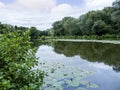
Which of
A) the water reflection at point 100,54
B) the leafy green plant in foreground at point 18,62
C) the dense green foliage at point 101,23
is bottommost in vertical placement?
the water reflection at point 100,54

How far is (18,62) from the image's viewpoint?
2.88 metres

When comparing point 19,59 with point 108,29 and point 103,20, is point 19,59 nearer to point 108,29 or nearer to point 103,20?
point 108,29

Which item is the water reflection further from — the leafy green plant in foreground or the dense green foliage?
the dense green foliage

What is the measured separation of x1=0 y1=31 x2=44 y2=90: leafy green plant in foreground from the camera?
2.70 metres

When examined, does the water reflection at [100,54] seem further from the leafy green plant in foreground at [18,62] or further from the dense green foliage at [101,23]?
the dense green foliage at [101,23]

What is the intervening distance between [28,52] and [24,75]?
44 centimetres

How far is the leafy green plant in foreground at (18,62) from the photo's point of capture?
2695 mm

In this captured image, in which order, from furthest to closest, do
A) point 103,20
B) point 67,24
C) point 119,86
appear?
point 67,24
point 103,20
point 119,86

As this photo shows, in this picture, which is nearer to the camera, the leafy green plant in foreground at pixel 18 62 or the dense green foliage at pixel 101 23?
the leafy green plant in foreground at pixel 18 62

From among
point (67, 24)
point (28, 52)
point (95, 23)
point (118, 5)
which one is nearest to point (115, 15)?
point (118, 5)

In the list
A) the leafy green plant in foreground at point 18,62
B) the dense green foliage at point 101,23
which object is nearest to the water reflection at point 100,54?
A: the leafy green plant in foreground at point 18,62

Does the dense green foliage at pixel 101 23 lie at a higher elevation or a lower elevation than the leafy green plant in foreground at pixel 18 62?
higher

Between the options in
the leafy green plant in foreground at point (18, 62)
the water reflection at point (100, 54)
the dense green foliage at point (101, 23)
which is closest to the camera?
the leafy green plant in foreground at point (18, 62)

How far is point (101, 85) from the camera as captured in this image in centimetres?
718
